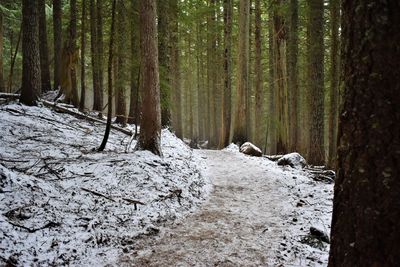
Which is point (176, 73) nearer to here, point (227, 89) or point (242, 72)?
point (227, 89)

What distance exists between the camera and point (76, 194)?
6.11 meters

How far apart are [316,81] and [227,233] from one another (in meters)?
7.71

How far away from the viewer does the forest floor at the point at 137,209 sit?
4.92m

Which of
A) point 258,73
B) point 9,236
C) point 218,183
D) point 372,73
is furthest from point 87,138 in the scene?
point 258,73

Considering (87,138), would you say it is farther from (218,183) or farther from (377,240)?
(377,240)

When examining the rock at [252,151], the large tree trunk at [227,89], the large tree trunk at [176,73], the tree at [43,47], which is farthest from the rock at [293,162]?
the tree at [43,47]

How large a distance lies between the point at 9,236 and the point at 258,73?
15.8 m

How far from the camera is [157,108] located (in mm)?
9234

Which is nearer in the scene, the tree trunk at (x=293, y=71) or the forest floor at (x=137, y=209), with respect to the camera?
the forest floor at (x=137, y=209)

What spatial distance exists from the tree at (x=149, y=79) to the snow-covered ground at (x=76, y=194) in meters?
0.48

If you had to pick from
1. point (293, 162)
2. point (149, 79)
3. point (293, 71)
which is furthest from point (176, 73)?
point (149, 79)

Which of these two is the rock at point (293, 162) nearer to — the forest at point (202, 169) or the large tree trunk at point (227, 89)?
the forest at point (202, 169)

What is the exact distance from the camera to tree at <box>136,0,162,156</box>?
898cm

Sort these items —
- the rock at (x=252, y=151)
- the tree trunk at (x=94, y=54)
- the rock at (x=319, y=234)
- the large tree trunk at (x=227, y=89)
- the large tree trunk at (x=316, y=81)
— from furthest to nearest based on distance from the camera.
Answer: the large tree trunk at (x=227, y=89), the tree trunk at (x=94, y=54), the rock at (x=252, y=151), the large tree trunk at (x=316, y=81), the rock at (x=319, y=234)
